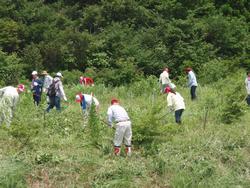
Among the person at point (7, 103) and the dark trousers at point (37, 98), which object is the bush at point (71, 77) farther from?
the person at point (7, 103)

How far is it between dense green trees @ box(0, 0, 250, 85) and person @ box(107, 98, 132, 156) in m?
16.4

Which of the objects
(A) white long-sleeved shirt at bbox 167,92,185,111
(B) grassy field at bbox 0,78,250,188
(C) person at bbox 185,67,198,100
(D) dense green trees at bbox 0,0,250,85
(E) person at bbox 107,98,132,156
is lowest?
(B) grassy field at bbox 0,78,250,188

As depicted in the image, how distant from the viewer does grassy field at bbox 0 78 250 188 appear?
13.5 meters

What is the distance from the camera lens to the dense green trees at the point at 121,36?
3256 cm

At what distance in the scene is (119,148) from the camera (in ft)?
47.2

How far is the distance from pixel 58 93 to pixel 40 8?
18.2 m

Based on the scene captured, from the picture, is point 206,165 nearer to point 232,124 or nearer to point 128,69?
point 232,124

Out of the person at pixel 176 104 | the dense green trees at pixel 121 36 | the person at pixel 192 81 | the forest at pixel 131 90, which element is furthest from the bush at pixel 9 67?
the person at pixel 176 104

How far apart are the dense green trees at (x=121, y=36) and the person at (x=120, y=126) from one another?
1635cm

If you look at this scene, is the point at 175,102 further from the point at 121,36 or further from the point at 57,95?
the point at 121,36

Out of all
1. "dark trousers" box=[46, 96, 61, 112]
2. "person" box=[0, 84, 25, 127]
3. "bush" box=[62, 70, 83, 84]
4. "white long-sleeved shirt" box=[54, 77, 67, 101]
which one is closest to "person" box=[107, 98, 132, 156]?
"person" box=[0, 84, 25, 127]

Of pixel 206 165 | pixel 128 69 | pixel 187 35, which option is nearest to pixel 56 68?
pixel 128 69

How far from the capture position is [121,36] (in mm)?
33750

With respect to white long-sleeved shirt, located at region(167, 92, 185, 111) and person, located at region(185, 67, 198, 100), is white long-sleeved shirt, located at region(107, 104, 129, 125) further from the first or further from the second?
person, located at region(185, 67, 198, 100)
